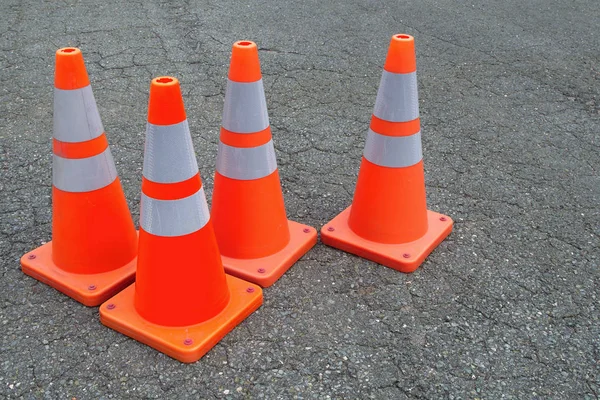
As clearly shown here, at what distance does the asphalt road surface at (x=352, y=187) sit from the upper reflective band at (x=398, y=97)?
722 millimetres

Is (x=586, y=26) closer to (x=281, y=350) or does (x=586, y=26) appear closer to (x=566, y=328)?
(x=566, y=328)

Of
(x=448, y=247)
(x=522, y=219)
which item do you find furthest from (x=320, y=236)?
(x=522, y=219)

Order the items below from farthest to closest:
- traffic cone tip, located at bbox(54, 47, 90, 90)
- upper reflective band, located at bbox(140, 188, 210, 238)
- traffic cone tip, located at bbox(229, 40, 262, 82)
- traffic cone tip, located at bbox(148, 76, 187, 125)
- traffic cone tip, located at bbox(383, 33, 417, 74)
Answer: traffic cone tip, located at bbox(383, 33, 417, 74), traffic cone tip, located at bbox(229, 40, 262, 82), traffic cone tip, located at bbox(54, 47, 90, 90), upper reflective band, located at bbox(140, 188, 210, 238), traffic cone tip, located at bbox(148, 76, 187, 125)

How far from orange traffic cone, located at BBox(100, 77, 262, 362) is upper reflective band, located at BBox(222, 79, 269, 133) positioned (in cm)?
39

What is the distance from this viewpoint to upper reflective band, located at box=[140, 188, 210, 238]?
239cm

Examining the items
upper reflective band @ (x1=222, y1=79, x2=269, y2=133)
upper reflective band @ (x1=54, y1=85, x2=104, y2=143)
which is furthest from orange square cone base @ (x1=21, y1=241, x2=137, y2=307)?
upper reflective band @ (x1=222, y1=79, x2=269, y2=133)

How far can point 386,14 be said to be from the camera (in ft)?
22.7

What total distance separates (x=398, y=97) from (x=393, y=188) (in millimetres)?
443

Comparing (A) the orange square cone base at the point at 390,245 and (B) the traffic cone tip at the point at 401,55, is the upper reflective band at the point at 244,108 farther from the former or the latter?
(A) the orange square cone base at the point at 390,245

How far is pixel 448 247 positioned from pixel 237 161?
1.17 metres

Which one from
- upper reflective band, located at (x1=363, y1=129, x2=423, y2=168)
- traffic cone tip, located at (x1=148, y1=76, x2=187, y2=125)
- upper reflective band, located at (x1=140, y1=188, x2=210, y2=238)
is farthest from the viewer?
upper reflective band, located at (x1=363, y1=129, x2=423, y2=168)

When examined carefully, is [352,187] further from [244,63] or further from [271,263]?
[244,63]

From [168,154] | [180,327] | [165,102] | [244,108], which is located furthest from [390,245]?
[165,102]

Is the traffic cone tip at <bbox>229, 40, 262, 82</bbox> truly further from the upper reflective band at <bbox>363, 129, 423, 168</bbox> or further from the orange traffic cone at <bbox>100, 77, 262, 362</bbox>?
the upper reflective band at <bbox>363, 129, 423, 168</bbox>
